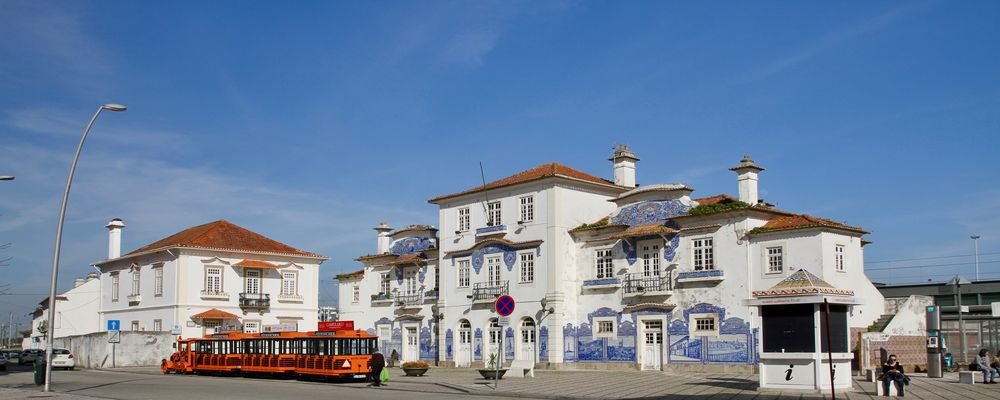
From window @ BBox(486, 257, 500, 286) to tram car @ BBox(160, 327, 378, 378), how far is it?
12.0 metres

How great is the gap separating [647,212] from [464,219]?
11.2m

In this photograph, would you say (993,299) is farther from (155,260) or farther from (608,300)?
(155,260)

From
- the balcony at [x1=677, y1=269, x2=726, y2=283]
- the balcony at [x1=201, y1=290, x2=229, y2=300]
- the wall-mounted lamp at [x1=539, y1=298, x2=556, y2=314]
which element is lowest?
the wall-mounted lamp at [x1=539, y1=298, x2=556, y2=314]

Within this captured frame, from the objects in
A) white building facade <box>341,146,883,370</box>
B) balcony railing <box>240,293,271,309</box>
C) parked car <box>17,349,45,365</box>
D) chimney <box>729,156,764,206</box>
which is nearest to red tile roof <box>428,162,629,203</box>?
white building facade <box>341,146,883,370</box>

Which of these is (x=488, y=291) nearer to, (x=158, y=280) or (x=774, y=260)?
(x=774, y=260)

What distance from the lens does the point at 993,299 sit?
46.7 m

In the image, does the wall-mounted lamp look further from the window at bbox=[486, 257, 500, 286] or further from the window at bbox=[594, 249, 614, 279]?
the window at bbox=[486, 257, 500, 286]

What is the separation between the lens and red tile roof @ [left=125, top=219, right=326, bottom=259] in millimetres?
60375

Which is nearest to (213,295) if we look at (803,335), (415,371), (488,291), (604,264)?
(488,291)

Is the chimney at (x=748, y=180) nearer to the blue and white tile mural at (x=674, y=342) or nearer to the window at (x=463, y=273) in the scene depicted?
the blue and white tile mural at (x=674, y=342)

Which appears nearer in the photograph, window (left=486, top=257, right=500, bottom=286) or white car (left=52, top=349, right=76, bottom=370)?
window (left=486, top=257, right=500, bottom=286)

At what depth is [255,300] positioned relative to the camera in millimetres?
60812

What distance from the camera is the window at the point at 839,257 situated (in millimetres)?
37062

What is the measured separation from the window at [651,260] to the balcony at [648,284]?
0.57 feet
